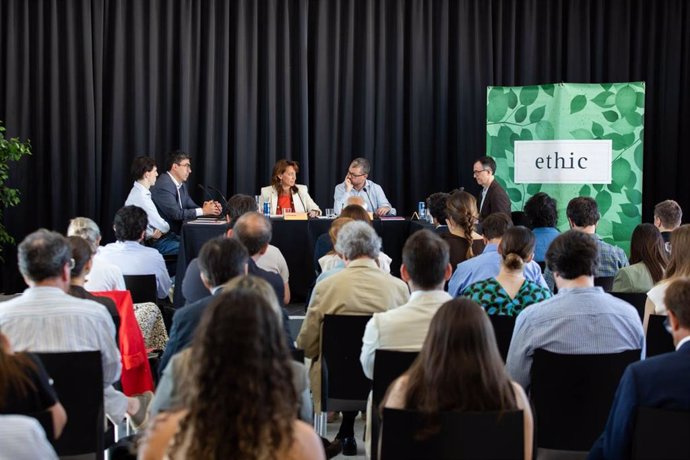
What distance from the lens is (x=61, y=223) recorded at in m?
9.12

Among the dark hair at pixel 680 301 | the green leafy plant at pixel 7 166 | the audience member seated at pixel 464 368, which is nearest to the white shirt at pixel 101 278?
the audience member seated at pixel 464 368

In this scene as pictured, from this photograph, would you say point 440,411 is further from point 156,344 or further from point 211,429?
point 156,344

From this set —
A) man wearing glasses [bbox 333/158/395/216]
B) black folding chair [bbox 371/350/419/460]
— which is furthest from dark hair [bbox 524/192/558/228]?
black folding chair [bbox 371/350/419/460]

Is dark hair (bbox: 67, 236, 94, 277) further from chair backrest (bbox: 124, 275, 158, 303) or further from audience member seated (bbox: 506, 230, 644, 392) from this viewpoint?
audience member seated (bbox: 506, 230, 644, 392)

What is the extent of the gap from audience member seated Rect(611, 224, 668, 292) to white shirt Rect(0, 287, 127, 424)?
8.93ft

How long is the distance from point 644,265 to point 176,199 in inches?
176

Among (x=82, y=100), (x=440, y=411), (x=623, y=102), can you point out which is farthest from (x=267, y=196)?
(x=440, y=411)

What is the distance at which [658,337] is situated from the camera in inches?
155

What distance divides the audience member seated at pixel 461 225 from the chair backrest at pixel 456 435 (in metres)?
3.37

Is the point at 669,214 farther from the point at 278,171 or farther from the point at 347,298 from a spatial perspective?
the point at 278,171

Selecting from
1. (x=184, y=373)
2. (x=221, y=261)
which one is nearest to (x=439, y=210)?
(x=221, y=261)

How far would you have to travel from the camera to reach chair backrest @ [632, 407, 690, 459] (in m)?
2.44

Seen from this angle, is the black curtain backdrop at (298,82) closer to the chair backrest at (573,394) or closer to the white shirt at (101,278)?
the white shirt at (101,278)

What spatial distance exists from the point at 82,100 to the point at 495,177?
412 centimetres
